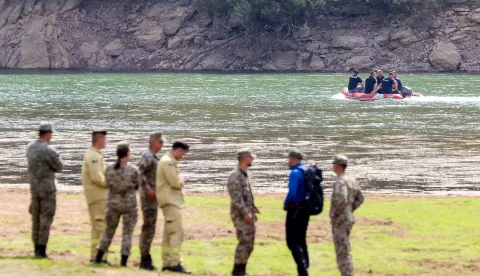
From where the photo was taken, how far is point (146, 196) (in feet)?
43.5

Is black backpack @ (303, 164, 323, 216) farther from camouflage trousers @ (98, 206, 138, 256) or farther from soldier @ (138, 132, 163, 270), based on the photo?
camouflage trousers @ (98, 206, 138, 256)

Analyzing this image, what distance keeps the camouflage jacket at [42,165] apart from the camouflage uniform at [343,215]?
11.8 feet

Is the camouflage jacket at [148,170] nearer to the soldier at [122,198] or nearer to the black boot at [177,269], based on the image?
the soldier at [122,198]

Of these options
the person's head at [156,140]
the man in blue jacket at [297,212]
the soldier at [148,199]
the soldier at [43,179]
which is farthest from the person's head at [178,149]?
the soldier at [43,179]

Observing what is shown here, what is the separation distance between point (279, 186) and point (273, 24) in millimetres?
62709

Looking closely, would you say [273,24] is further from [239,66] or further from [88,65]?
[88,65]

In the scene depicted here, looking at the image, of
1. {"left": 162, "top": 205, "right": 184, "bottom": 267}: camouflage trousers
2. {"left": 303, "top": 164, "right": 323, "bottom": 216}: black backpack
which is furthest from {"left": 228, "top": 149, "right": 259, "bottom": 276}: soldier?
{"left": 162, "top": 205, "right": 184, "bottom": 267}: camouflage trousers

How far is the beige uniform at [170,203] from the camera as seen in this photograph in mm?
12922

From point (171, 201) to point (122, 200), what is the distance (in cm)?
60

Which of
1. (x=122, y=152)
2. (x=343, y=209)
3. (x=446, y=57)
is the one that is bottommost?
(x=343, y=209)

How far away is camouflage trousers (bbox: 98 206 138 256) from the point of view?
42.8ft

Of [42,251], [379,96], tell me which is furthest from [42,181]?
[379,96]

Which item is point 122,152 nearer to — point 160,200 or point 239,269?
point 160,200

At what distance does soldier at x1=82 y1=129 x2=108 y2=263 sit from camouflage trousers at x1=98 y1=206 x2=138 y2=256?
0.97ft
